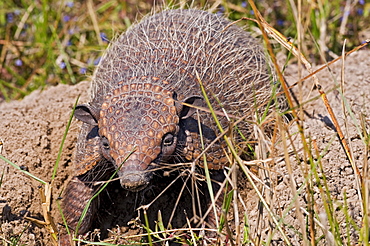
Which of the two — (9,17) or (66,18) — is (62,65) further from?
(9,17)

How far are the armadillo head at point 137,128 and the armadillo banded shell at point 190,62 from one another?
0.25 feet

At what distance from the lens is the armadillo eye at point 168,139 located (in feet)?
12.2

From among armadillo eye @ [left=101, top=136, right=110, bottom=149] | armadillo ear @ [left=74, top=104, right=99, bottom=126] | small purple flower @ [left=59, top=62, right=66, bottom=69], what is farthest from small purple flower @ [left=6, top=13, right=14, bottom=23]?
armadillo eye @ [left=101, top=136, right=110, bottom=149]

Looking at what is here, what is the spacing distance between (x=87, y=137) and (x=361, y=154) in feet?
7.16

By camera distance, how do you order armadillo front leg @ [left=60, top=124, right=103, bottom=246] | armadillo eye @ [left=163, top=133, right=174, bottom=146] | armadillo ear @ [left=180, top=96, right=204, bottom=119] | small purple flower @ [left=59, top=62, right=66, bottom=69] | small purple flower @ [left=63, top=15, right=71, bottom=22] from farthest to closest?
small purple flower @ [left=63, top=15, right=71, bottom=22], small purple flower @ [left=59, top=62, right=66, bottom=69], armadillo front leg @ [left=60, top=124, right=103, bottom=246], armadillo ear @ [left=180, top=96, right=204, bottom=119], armadillo eye @ [left=163, top=133, right=174, bottom=146]

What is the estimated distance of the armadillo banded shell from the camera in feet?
13.9

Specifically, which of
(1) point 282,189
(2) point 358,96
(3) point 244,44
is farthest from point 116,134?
(2) point 358,96

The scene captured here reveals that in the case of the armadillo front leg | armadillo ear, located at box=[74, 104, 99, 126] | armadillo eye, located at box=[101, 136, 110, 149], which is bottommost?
the armadillo front leg

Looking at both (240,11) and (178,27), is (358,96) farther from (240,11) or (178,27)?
(240,11)

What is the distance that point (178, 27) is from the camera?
5039 mm

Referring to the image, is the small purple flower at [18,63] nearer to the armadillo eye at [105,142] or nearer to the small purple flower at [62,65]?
the small purple flower at [62,65]

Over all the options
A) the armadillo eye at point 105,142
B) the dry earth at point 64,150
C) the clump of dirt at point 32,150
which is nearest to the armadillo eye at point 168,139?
the armadillo eye at point 105,142

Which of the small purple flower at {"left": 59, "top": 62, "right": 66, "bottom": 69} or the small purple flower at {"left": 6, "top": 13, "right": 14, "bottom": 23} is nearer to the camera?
the small purple flower at {"left": 59, "top": 62, "right": 66, "bottom": 69}

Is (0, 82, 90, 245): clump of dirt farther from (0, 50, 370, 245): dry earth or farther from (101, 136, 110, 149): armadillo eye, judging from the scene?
(101, 136, 110, 149): armadillo eye
